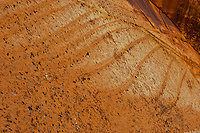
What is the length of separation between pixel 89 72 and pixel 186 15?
883 millimetres

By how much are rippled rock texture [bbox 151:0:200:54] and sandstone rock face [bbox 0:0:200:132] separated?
21 cm

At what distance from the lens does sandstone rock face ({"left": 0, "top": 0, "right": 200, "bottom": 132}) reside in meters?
0.77

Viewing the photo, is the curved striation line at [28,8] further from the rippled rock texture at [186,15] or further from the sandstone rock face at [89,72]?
the rippled rock texture at [186,15]

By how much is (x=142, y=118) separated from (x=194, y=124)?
386mm

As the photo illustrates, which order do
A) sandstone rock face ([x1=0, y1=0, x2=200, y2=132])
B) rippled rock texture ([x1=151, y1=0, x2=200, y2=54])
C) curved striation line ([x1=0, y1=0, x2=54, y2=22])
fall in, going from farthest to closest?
rippled rock texture ([x1=151, y1=0, x2=200, y2=54]) < curved striation line ([x1=0, y1=0, x2=54, y2=22]) < sandstone rock face ([x1=0, y1=0, x2=200, y2=132])

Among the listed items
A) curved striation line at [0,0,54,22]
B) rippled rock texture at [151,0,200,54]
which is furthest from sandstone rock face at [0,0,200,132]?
rippled rock texture at [151,0,200,54]

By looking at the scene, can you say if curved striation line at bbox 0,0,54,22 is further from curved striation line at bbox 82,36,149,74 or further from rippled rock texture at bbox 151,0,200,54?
rippled rock texture at bbox 151,0,200,54

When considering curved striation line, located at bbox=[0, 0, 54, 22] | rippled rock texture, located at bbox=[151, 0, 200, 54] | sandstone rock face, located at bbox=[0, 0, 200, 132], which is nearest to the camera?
sandstone rock face, located at bbox=[0, 0, 200, 132]

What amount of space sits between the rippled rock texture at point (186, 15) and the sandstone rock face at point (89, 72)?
0.21m

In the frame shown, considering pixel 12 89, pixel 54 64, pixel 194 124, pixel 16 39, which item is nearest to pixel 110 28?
pixel 54 64

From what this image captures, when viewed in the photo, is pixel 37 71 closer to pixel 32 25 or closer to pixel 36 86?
pixel 36 86

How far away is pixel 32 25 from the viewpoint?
0.90 metres

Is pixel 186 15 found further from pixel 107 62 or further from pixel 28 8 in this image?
pixel 28 8

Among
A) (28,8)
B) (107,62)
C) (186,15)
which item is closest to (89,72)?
(107,62)
